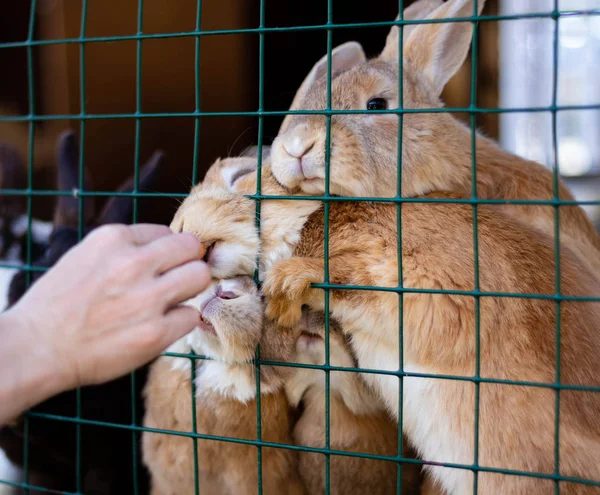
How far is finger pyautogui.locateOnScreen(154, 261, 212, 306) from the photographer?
3.49 feet

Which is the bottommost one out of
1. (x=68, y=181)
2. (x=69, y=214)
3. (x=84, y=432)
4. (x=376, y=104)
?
(x=84, y=432)

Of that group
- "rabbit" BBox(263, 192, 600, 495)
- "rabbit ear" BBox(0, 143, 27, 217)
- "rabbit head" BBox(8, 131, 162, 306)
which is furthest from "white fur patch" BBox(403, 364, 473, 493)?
"rabbit ear" BBox(0, 143, 27, 217)

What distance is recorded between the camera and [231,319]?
1.35 meters

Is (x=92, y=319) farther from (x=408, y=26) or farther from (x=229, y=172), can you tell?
(x=408, y=26)

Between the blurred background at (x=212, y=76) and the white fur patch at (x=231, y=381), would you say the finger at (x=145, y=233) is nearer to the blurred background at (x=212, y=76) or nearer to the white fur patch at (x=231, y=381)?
the white fur patch at (x=231, y=381)

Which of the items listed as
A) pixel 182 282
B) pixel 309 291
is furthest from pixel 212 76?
pixel 182 282

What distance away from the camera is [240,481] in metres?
→ 1.73

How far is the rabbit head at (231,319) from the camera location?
1.35m

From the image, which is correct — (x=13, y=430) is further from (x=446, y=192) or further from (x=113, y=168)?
(x=113, y=168)

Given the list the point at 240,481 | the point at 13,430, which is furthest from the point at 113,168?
the point at 240,481

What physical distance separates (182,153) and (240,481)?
10.1 ft

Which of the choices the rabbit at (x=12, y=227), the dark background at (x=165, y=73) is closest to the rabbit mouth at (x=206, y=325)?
the rabbit at (x=12, y=227)

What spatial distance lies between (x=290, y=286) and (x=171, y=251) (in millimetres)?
305

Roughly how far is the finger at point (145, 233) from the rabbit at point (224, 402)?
0.24m
